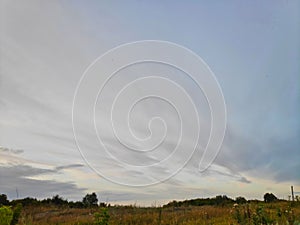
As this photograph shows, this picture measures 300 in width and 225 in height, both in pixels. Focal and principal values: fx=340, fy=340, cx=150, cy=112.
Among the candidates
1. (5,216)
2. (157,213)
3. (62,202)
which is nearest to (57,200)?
(62,202)

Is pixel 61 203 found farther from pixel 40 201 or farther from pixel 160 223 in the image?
pixel 160 223

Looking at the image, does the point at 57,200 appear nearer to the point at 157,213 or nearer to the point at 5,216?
the point at 157,213

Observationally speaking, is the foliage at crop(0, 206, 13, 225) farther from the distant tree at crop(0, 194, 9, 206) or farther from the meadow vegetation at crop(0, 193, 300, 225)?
the distant tree at crop(0, 194, 9, 206)

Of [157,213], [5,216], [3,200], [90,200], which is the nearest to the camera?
[5,216]

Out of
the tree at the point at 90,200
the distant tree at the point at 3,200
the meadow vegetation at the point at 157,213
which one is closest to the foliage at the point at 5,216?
the meadow vegetation at the point at 157,213

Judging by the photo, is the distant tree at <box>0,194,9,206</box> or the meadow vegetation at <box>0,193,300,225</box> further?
the distant tree at <box>0,194,9,206</box>

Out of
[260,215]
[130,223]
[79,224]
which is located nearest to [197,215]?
[130,223]

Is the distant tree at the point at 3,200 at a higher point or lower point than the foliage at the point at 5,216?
higher

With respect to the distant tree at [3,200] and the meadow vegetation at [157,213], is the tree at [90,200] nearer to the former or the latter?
the meadow vegetation at [157,213]

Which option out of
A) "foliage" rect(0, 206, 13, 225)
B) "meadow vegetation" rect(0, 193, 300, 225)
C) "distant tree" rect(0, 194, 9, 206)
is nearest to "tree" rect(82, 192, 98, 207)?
"meadow vegetation" rect(0, 193, 300, 225)

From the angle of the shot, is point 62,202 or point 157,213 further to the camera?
point 62,202

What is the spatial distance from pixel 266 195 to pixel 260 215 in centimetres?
1705

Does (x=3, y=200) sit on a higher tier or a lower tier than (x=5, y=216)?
higher

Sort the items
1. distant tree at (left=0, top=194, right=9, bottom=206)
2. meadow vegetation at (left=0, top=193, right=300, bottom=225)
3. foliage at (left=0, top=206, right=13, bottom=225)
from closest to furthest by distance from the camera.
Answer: foliage at (left=0, top=206, right=13, bottom=225), meadow vegetation at (left=0, top=193, right=300, bottom=225), distant tree at (left=0, top=194, right=9, bottom=206)
